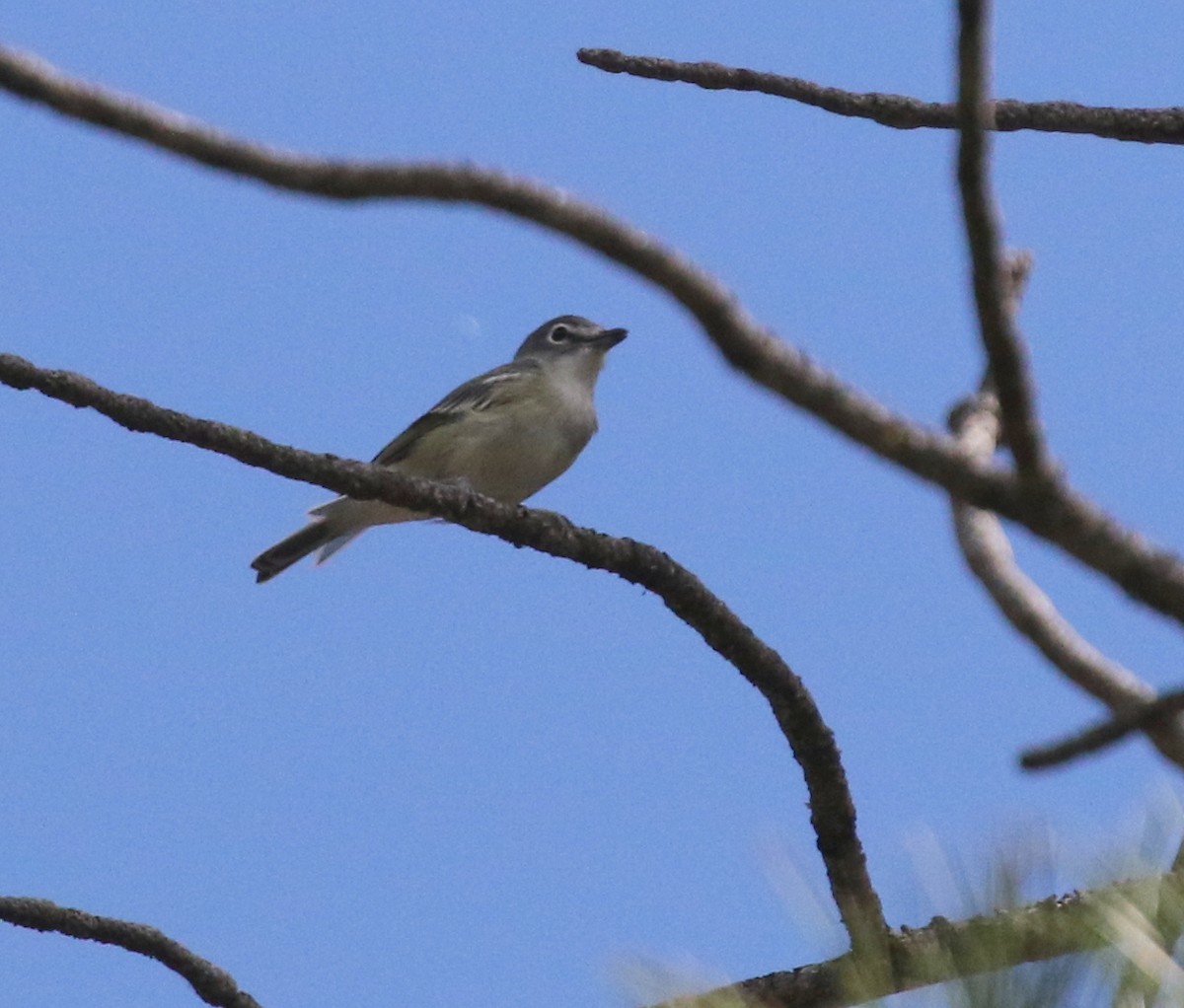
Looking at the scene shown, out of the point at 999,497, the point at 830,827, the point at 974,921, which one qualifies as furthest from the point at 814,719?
the point at 999,497

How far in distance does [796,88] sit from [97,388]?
6.61ft

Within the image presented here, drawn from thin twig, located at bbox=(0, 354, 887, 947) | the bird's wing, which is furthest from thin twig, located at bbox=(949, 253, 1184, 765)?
the bird's wing

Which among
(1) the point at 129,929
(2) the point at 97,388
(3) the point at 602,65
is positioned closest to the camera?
(2) the point at 97,388

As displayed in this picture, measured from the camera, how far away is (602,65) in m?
4.68

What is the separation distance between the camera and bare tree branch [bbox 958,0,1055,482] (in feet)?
5.11

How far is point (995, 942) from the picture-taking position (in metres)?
2.33

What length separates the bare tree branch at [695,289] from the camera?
1.58 m

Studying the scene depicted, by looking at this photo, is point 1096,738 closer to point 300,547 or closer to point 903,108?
point 903,108

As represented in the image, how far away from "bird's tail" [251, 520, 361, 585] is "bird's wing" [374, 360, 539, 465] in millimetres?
451

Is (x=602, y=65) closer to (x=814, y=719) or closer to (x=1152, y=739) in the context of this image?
(x=814, y=719)

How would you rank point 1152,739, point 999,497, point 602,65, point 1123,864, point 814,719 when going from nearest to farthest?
point 999,497 < point 1152,739 < point 1123,864 < point 814,719 < point 602,65

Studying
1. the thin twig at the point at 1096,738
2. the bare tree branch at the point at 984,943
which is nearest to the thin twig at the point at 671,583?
the bare tree branch at the point at 984,943

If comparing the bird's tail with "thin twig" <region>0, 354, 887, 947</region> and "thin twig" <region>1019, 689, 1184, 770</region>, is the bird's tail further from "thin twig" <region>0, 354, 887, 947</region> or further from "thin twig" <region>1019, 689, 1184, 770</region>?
"thin twig" <region>1019, 689, 1184, 770</region>

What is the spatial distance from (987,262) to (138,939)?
341 cm
